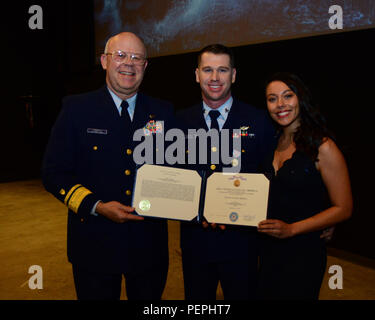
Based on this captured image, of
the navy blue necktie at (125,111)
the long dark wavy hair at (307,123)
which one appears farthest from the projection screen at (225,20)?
the navy blue necktie at (125,111)

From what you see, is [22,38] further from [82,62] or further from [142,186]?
[142,186]

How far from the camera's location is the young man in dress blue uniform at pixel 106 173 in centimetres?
156

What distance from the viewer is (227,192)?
5.16 feet

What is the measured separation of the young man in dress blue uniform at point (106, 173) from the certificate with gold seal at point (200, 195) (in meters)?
0.11

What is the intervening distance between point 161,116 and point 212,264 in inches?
30.2

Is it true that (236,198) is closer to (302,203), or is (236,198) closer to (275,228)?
(275,228)

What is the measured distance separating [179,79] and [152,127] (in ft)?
12.3

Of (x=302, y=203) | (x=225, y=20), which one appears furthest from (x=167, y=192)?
(x=225, y=20)

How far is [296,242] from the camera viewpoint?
1659mm

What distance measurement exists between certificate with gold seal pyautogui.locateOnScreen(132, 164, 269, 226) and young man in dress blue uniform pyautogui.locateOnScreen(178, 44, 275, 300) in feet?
0.26

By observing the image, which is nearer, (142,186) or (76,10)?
(142,186)

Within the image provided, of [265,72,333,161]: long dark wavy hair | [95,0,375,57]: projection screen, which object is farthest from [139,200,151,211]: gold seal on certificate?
[95,0,375,57]: projection screen
